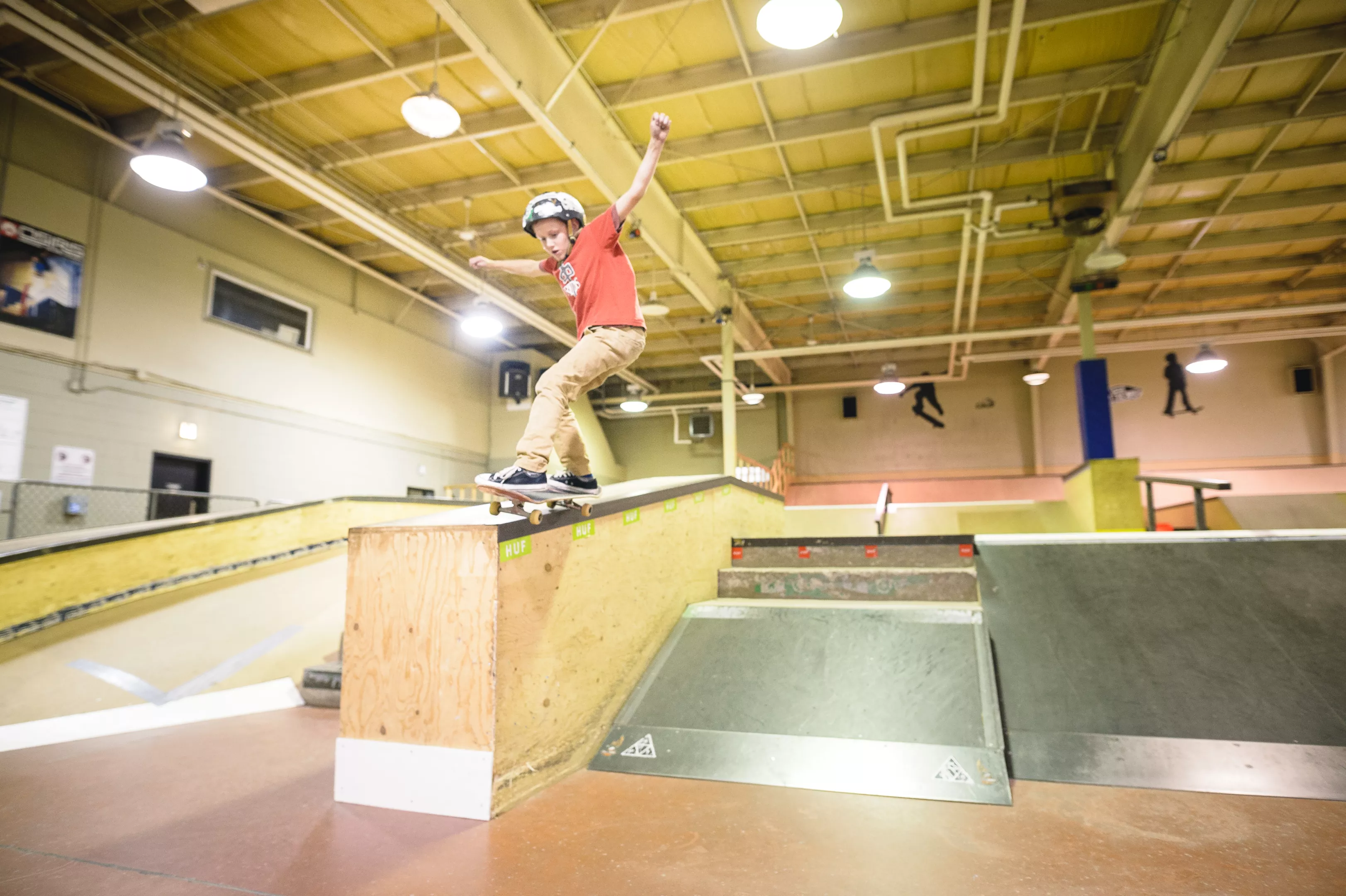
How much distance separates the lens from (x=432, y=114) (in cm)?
529

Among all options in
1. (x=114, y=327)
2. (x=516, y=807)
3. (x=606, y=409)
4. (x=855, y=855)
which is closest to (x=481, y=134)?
(x=114, y=327)

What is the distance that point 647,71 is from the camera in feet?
21.4

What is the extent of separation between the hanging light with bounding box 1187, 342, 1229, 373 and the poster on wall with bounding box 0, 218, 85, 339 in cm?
1771

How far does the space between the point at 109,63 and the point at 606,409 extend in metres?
13.4

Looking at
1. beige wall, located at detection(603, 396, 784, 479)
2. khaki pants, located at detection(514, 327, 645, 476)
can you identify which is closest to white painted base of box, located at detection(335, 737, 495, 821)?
khaki pants, located at detection(514, 327, 645, 476)

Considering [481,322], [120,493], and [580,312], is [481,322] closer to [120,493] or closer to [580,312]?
[120,493]

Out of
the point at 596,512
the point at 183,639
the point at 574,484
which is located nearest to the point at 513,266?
the point at 574,484

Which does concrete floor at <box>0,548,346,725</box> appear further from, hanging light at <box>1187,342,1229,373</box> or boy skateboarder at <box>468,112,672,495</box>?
hanging light at <box>1187,342,1229,373</box>

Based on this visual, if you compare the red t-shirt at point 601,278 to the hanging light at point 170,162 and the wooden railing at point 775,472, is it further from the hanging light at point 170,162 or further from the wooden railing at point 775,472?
the wooden railing at point 775,472

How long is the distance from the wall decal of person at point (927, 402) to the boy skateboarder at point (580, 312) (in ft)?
49.7

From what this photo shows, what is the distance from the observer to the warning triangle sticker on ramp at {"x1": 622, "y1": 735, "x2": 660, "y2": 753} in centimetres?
296

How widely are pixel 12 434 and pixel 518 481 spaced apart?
781 cm

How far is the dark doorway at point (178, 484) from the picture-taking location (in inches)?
324

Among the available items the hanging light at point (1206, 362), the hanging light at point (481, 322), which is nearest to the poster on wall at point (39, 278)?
the hanging light at point (481, 322)
